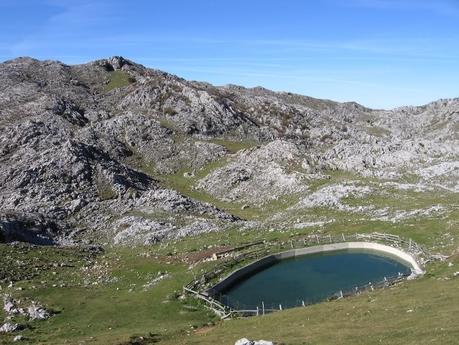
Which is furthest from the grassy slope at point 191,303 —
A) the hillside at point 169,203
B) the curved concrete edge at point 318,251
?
the curved concrete edge at point 318,251

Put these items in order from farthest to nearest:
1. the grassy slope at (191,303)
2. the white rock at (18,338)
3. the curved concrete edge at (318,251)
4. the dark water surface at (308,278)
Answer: the curved concrete edge at (318,251) → the dark water surface at (308,278) → the white rock at (18,338) → the grassy slope at (191,303)

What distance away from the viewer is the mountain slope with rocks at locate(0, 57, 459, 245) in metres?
98.5

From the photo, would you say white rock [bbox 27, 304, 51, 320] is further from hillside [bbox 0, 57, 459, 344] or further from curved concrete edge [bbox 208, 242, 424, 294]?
curved concrete edge [bbox 208, 242, 424, 294]

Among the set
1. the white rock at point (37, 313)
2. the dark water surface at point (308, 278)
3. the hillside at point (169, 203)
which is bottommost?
the dark water surface at point (308, 278)

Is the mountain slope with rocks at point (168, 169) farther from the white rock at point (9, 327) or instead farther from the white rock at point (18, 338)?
the white rock at point (18, 338)

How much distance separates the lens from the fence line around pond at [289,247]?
5922 cm

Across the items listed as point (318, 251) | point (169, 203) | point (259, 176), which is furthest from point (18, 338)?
point (259, 176)

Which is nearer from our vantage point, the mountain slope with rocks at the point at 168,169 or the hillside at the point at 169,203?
the hillside at the point at 169,203

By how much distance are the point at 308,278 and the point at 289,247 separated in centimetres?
842

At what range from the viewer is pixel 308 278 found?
248 feet

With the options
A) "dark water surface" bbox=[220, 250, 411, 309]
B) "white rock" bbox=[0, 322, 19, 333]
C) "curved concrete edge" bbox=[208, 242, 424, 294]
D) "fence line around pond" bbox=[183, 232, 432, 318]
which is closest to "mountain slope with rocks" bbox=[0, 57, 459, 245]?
"fence line around pond" bbox=[183, 232, 432, 318]

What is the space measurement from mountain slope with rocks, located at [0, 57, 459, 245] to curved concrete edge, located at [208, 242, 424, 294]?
10.9 m

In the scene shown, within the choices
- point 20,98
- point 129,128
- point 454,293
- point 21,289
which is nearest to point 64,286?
point 21,289

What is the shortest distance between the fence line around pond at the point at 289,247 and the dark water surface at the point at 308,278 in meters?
2.25
